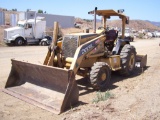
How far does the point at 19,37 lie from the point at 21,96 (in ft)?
55.7

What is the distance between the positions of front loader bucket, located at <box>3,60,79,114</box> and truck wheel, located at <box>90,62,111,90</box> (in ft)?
3.74

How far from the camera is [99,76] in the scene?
23.2ft

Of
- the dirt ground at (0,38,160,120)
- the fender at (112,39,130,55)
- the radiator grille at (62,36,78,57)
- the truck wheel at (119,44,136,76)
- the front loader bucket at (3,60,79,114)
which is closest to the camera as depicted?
the dirt ground at (0,38,160,120)

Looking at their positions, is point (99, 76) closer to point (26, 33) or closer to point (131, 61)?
point (131, 61)

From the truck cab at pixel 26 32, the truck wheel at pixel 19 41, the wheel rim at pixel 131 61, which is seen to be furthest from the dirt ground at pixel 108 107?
the truck wheel at pixel 19 41

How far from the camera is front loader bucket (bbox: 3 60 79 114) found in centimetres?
577

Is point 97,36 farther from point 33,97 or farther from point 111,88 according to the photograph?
point 33,97

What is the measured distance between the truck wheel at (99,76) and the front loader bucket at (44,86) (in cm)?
114

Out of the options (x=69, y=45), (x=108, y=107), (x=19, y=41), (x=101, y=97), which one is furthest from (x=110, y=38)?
(x=19, y=41)

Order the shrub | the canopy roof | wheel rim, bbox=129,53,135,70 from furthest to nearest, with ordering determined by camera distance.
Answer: wheel rim, bbox=129,53,135,70 → the canopy roof → the shrub

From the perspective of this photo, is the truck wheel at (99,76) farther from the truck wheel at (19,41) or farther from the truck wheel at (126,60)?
the truck wheel at (19,41)

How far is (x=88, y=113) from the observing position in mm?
5289

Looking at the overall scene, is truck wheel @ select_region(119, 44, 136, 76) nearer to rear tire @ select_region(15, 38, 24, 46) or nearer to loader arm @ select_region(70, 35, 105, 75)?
loader arm @ select_region(70, 35, 105, 75)

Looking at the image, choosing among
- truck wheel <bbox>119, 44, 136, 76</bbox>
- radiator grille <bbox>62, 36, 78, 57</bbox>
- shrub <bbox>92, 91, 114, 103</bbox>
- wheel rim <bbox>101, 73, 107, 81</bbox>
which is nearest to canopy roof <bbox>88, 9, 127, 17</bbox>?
truck wheel <bbox>119, 44, 136, 76</bbox>
